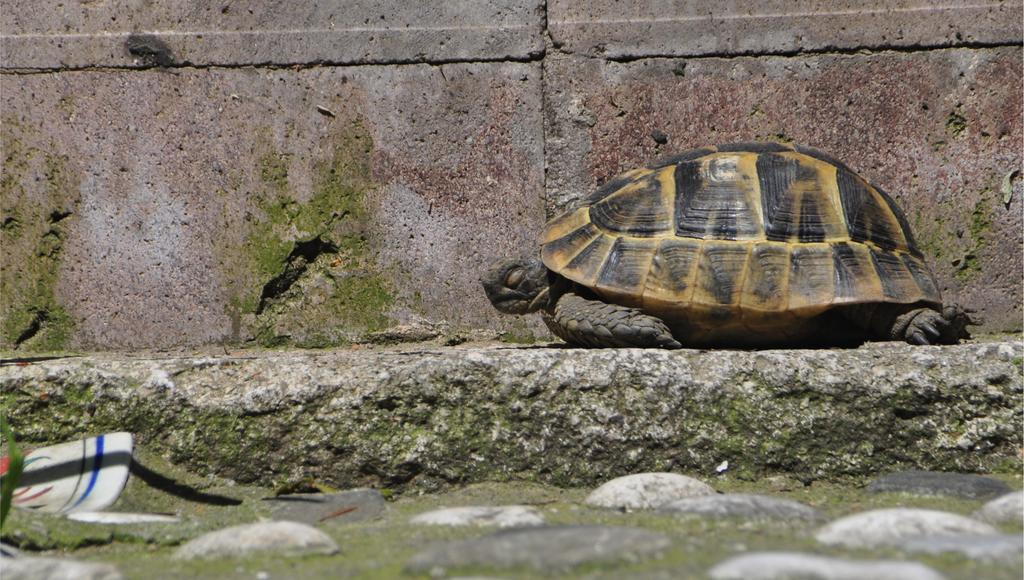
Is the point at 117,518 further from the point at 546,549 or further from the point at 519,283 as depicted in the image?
the point at 519,283

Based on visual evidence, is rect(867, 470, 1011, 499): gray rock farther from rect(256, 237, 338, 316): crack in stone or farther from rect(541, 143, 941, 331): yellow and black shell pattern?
rect(256, 237, 338, 316): crack in stone

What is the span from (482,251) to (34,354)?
1.91 metres

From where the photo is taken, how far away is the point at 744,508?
88.4 inches

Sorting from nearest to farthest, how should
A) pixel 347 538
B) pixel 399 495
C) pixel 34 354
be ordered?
pixel 347 538
pixel 399 495
pixel 34 354

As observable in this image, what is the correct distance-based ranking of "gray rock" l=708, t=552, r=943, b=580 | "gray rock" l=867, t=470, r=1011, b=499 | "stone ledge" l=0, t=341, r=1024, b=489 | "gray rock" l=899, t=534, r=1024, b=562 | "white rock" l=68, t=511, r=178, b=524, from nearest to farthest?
"gray rock" l=708, t=552, r=943, b=580 → "gray rock" l=899, t=534, r=1024, b=562 → "white rock" l=68, t=511, r=178, b=524 → "gray rock" l=867, t=470, r=1011, b=499 → "stone ledge" l=0, t=341, r=1024, b=489

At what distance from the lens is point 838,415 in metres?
2.84

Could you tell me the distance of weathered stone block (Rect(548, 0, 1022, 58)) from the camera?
167 inches

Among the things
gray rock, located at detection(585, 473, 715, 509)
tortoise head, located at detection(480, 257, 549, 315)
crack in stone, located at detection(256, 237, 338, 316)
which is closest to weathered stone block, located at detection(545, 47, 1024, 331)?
tortoise head, located at detection(480, 257, 549, 315)

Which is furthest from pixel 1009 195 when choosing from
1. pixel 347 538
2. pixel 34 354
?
pixel 34 354

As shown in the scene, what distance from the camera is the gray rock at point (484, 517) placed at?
7.32 ft

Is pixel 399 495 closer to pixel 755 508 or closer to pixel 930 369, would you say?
pixel 755 508

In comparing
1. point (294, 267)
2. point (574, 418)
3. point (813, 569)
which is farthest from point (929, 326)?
point (294, 267)

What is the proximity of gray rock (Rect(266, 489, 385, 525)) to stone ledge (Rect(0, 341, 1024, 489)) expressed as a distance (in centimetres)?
11

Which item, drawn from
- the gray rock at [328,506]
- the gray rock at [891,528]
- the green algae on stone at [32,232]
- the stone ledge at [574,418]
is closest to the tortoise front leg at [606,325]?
the stone ledge at [574,418]
